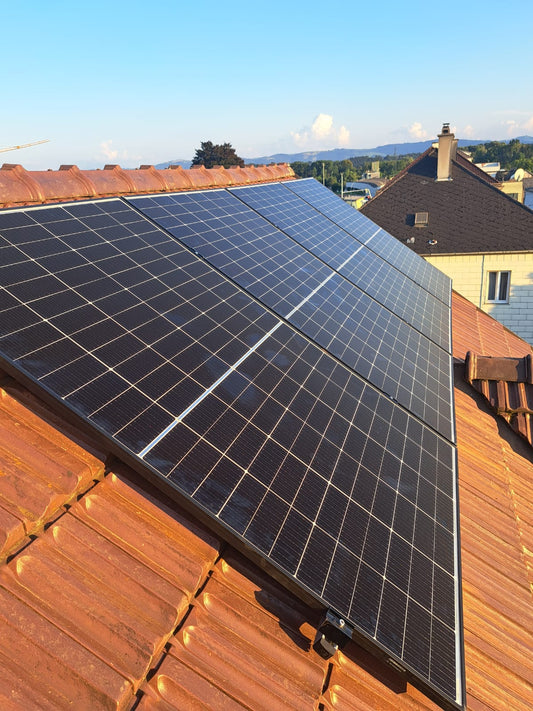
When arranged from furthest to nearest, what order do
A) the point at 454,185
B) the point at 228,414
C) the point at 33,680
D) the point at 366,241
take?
1. the point at 454,185
2. the point at 366,241
3. the point at 228,414
4. the point at 33,680

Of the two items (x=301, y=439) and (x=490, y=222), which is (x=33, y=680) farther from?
(x=490, y=222)

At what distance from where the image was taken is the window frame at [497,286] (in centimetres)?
2909

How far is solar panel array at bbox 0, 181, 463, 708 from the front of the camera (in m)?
4.21

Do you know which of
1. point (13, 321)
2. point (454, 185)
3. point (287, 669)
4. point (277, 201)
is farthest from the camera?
point (454, 185)

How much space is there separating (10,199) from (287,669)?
836 centimetres

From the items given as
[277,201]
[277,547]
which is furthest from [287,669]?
[277,201]

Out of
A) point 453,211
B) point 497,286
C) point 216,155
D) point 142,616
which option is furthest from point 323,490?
point 216,155

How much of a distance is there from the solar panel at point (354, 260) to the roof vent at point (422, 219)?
14723mm

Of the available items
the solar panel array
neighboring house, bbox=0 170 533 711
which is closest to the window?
the solar panel array

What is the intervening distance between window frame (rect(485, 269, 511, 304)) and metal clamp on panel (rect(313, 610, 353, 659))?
29222mm

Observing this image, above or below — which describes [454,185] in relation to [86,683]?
above

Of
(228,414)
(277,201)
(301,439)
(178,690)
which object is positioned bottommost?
(178,690)

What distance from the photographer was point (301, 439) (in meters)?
5.54

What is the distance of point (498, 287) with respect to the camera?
29.4 meters
